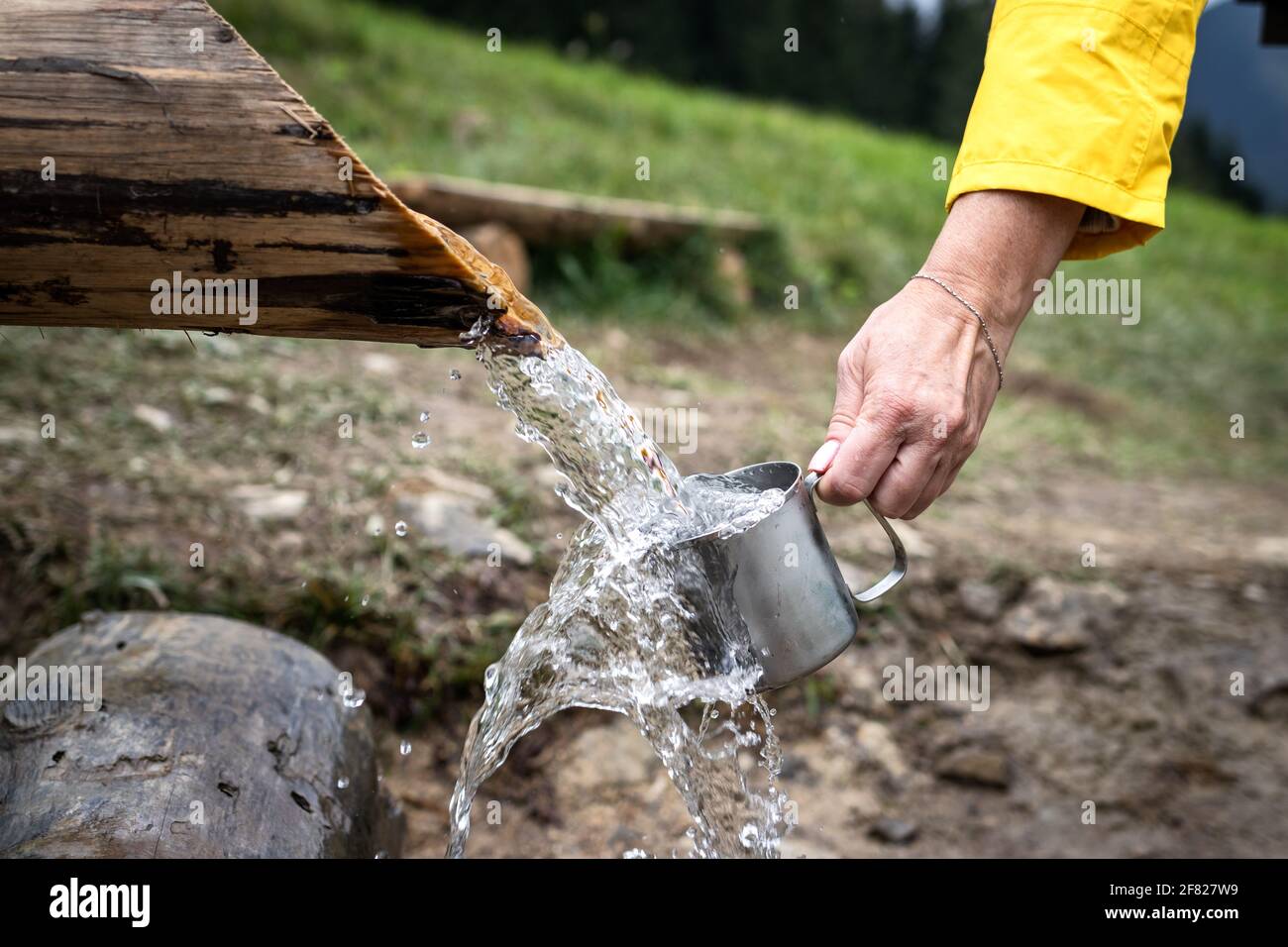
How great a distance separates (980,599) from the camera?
3.04 m

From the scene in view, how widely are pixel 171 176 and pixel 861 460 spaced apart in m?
1.08

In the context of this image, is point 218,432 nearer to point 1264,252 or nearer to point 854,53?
point 1264,252

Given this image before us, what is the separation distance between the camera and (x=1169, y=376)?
670 cm

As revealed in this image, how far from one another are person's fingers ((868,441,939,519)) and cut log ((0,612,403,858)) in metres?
1.10

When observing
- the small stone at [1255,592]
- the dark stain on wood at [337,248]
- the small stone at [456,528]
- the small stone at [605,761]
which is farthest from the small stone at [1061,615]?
the dark stain on wood at [337,248]

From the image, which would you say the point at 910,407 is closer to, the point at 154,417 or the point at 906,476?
the point at 906,476

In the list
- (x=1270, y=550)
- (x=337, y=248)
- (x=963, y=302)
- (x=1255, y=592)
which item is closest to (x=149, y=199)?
(x=337, y=248)

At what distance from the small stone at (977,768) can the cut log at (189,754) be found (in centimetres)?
147

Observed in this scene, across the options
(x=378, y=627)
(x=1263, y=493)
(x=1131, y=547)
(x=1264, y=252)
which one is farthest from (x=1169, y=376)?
(x=378, y=627)

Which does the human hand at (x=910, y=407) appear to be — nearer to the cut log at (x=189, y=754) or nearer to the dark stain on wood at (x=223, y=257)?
the dark stain on wood at (x=223, y=257)

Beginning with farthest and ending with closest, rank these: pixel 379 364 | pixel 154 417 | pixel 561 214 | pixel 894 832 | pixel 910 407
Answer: pixel 561 214, pixel 379 364, pixel 154 417, pixel 894 832, pixel 910 407

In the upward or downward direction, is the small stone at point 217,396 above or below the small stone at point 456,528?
above

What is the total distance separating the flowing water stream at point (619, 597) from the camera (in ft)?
5.40
